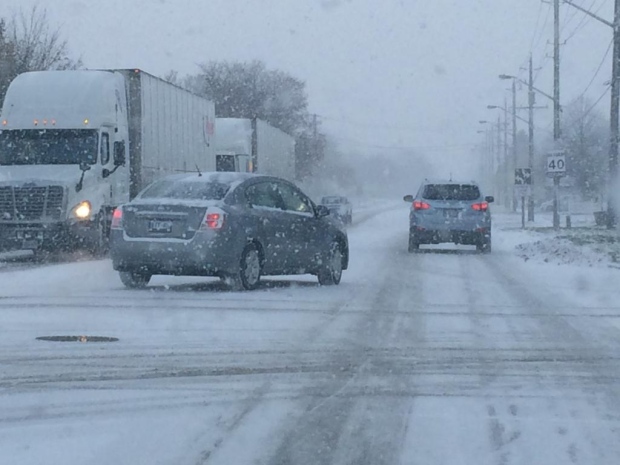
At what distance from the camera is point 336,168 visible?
147 metres

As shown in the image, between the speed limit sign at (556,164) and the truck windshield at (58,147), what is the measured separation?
1862 cm

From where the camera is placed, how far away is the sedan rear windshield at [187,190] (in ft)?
47.5

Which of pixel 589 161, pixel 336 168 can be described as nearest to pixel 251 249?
pixel 589 161

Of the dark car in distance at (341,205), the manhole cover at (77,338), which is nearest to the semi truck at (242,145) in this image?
the dark car in distance at (341,205)

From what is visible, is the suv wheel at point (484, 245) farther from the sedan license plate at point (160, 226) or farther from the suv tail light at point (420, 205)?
the sedan license plate at point (160, 226)

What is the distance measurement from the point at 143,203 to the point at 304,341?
4.90 m

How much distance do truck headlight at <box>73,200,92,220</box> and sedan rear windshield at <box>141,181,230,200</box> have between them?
23.9 feet

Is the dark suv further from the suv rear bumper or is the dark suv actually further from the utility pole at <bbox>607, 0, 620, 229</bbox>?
the utility pole at <bbox>607, 0, 620, 229</bbox>

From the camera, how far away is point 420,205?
26.1 metres

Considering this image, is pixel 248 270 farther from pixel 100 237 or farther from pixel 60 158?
pixel 60 158

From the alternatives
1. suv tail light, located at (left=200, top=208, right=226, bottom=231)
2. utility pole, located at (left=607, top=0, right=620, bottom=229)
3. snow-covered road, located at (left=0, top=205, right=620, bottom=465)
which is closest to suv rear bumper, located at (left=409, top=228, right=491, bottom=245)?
snow-covered road, located at (left=0, top=205, right=620, bottom=465)

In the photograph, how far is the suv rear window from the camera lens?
26234mm

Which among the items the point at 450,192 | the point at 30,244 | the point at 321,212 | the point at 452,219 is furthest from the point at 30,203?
the point at 450,192

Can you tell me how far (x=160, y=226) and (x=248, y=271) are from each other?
4.11 feet
